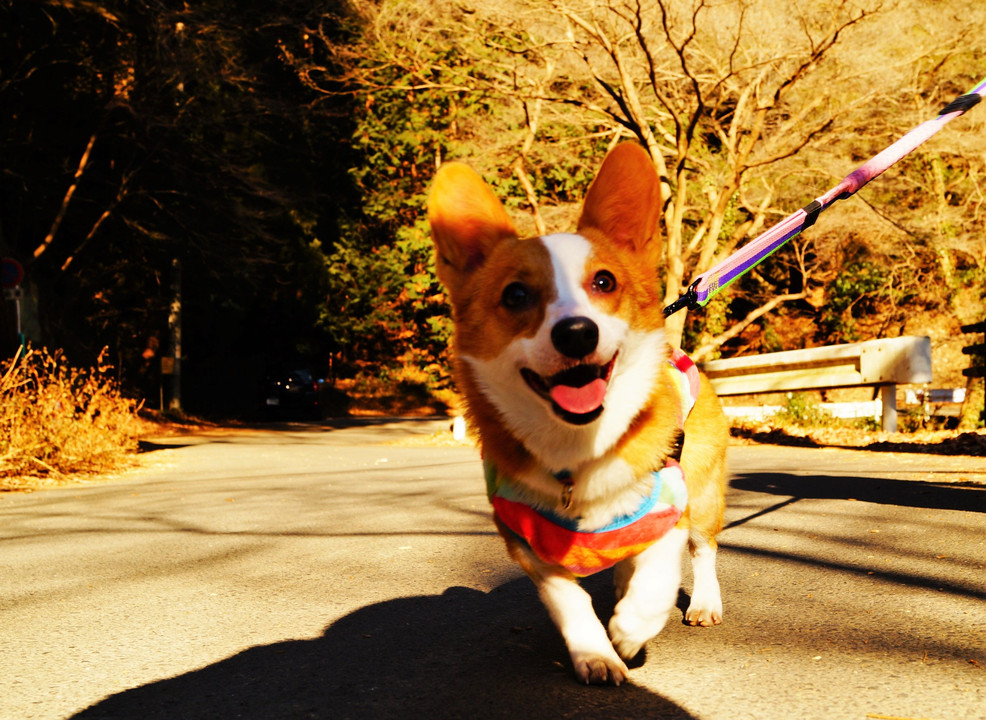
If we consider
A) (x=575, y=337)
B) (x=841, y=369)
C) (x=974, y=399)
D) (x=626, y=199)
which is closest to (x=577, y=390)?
(x=575, y=337)

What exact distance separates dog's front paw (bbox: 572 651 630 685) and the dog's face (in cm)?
55

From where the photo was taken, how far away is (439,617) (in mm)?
3145

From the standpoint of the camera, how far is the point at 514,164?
43.9 ft

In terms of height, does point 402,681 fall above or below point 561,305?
below

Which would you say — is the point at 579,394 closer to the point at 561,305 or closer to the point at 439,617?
the point at 561,305

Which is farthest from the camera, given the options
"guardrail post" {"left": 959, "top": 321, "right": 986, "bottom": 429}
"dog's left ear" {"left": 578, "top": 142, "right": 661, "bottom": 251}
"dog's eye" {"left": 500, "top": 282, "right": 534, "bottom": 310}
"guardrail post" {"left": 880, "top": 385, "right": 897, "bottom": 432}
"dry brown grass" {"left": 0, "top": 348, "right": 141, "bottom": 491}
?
"guardrail post" {"left": 959, "top": 321, "right": 986, "bottom": 429}

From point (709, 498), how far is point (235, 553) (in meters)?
2.77

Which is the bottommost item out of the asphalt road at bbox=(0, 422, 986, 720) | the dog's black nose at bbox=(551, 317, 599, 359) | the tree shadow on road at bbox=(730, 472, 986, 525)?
the tree shadow on road at bbox=(730, 472, 986, 525)

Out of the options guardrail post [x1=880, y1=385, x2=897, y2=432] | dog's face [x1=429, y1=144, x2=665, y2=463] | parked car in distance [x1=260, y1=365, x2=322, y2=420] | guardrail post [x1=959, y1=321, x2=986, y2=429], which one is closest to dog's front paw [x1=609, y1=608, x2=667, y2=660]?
dog's face [x1=429, y1=144, x2=665, y2=463]

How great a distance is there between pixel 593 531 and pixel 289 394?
69.9 feet

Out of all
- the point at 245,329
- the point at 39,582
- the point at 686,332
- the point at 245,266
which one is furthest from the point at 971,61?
the point at 245,329

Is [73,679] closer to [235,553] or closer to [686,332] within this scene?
[235,553]

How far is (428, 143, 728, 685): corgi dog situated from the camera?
2338mm

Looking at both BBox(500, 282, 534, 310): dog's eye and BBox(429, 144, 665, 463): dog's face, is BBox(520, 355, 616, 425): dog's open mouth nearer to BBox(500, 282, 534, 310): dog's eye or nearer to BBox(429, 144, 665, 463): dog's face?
BBox(429, 144, 665, 463): dog's face
